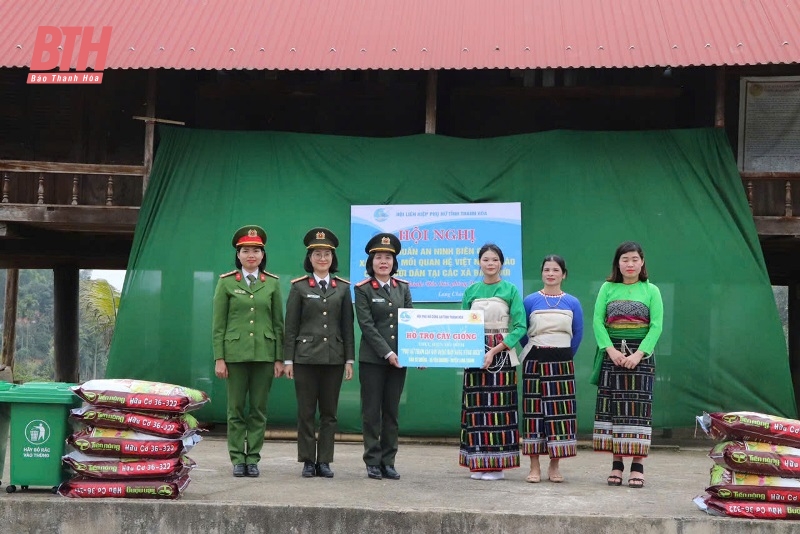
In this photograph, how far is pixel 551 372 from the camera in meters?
6.38

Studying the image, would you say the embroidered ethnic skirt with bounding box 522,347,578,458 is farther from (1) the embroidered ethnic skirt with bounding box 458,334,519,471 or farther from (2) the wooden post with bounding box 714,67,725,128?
(2) the wooden post with bounding box 714,67,725,128

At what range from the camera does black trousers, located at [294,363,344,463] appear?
21.2 ft

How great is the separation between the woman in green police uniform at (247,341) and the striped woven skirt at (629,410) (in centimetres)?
222

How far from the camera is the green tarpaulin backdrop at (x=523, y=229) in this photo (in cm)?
864

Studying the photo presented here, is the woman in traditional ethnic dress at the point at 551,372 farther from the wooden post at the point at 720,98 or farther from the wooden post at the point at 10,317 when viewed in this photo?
the wooden post at the point at 10,317

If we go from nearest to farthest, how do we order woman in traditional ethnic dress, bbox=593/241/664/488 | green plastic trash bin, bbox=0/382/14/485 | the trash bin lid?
1. the trash bin lid
2. green plastic trash bin, bbox=0/382/14/485
3. woman in traditional ethnic dress, bbox=593/241/664/488

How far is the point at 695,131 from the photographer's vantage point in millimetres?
8945

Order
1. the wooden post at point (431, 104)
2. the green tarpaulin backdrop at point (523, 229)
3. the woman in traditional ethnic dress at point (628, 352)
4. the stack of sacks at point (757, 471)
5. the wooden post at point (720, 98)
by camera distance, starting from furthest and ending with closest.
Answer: the wooden post at point (431, 104) → the wooden post at point (720, 98) → the green tarpaulin backdrop at point (523, 229) → the woman in traditional ethnic dress at point (628, 352) → the stack of sacks at point (757, 471)

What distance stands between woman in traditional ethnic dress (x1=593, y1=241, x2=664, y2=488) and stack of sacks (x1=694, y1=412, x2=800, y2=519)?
755 mm

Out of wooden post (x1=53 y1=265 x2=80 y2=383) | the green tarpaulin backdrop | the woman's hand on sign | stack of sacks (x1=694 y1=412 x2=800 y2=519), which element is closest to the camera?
stack of sacks (x1=694 y1=412 x2=800 y2=519)

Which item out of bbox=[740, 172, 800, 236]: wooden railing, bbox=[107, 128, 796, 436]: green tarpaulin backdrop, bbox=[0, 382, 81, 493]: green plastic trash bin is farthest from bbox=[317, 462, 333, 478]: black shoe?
bbox=[740, 172, 800, 236]: wooden railing

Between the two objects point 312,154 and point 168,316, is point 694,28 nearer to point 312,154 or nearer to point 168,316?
point 312,154

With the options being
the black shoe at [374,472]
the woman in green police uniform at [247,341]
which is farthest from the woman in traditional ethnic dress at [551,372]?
the woman in green police uniform at [247,341]

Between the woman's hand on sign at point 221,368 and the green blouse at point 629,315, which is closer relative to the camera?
the green blouse at point 629,315
